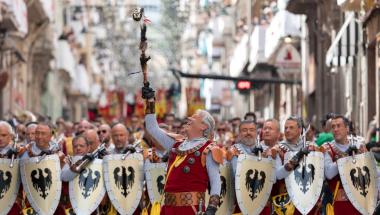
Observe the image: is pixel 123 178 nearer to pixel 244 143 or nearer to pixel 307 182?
pixel 244 143

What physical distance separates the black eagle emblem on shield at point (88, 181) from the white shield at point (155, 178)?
20.3 inches

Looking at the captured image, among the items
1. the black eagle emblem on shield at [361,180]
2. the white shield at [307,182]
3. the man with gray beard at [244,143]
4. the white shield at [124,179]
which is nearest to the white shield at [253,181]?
the man with gray beard at [244,143]

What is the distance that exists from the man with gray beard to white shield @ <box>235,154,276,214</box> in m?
0.10

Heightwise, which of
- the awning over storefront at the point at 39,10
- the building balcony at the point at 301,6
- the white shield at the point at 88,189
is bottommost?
the white shield at the point at 88,189

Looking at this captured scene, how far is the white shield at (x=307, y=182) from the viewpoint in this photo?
1498cm

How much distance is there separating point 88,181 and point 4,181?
109 cm

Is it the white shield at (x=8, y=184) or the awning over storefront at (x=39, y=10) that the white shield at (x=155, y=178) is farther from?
the awning over storefront at (x=39, y=10)

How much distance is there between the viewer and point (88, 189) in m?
16.2

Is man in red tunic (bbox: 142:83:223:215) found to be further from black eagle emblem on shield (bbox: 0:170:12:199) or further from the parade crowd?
black eagle emblem on shield (bbox: 0:170:12:199)

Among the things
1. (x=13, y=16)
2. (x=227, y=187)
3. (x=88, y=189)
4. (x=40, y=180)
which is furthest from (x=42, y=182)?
(x=13, y=16)

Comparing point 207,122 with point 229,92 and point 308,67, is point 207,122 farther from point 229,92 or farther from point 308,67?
point 229,92

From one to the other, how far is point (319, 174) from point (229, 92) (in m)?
54.7

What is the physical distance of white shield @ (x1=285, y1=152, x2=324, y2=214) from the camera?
15.0 meters

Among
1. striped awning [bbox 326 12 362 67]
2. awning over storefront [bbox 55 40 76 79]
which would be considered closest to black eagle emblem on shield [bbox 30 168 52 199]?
striped awning [bbox 326 12 362 67]
